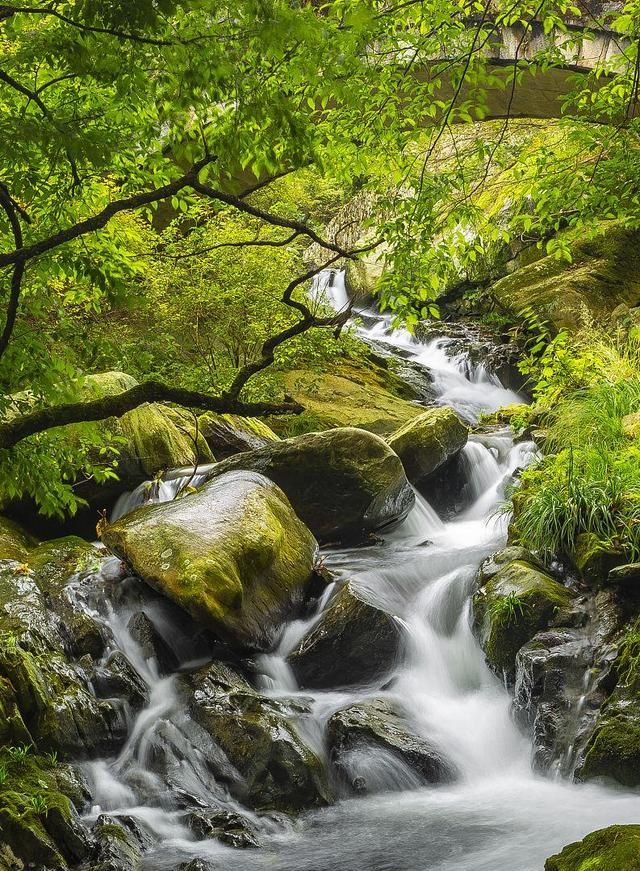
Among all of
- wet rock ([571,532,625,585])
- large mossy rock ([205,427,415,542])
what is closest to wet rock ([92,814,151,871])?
wet rock ([571,532,625,585])

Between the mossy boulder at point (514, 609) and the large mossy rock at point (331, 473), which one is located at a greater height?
the large mossy rock at point (331, 473)

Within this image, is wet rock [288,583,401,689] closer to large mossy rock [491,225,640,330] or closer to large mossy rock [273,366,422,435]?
large mossy rock [273,366,422,435]

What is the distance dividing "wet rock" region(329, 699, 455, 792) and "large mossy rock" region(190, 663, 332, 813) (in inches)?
9.8

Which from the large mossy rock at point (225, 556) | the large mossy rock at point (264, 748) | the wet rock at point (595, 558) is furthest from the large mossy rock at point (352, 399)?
the large mossy rock at point (264, 748)

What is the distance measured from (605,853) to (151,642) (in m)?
4.49

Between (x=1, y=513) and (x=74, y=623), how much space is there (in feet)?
8.62

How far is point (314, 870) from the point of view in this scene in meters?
4.26

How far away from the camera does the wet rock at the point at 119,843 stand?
4.05 meters

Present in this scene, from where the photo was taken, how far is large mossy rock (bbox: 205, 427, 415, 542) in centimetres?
889

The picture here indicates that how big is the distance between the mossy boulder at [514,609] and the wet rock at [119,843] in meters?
3.16

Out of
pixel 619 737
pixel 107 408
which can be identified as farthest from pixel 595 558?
pixel 107 408

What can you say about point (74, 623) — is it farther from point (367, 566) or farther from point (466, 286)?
point (466, 286)

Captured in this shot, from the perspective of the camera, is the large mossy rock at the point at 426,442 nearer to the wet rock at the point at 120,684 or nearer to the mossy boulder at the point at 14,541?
the mossy boulder at the point at 14,541

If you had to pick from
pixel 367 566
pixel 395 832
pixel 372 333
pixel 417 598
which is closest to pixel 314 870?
pixel 395 832
